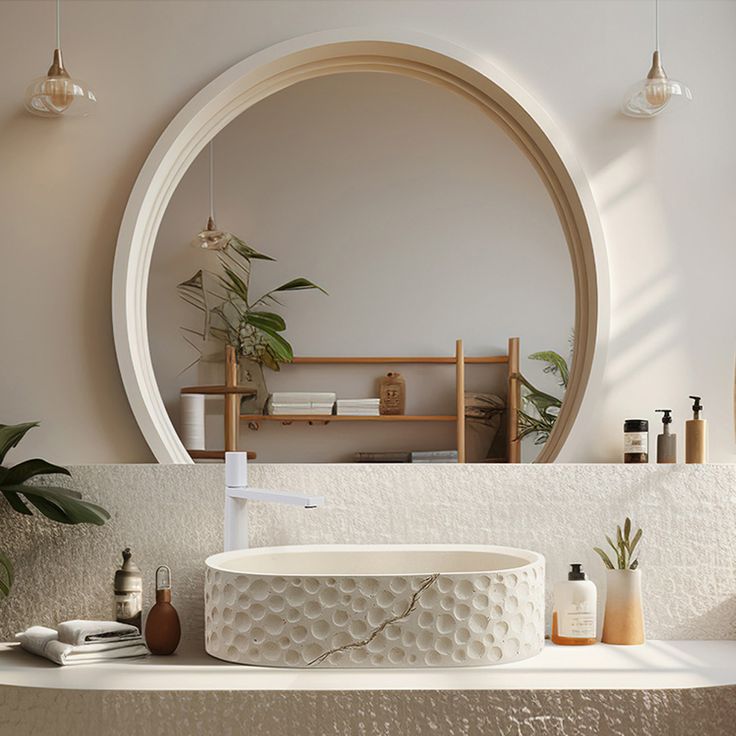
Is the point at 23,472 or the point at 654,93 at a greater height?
the point at 654,93

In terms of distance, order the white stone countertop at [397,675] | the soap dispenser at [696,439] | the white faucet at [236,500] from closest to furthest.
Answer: the white stone countertop at [397,675] → the white faucet at [236,500] → the soap dispenser at [696,439]

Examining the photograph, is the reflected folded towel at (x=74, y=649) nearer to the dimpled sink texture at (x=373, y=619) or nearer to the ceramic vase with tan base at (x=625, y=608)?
the dimpled sink texture at (x=373, y=619)

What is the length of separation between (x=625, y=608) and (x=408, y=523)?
453mm

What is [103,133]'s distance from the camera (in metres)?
2.03

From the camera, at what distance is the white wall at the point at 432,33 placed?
2.01 metres

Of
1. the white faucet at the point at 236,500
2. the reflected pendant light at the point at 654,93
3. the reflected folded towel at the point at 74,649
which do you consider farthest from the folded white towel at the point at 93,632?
the reflected pendant light at the point at 654,93

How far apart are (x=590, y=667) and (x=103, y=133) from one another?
4.81 ft

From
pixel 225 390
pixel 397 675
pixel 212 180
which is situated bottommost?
pixel 397 675

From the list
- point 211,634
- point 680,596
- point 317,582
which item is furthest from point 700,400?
point 211,634

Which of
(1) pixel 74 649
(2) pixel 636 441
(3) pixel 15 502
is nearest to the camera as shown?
(1) pixel 74 649

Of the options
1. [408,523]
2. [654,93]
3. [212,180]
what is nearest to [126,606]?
[408,523]

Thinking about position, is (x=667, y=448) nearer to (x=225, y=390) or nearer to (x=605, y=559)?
(x=605, y=559)

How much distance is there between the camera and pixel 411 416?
1.94 meters

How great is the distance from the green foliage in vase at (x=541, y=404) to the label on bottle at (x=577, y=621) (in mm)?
356
